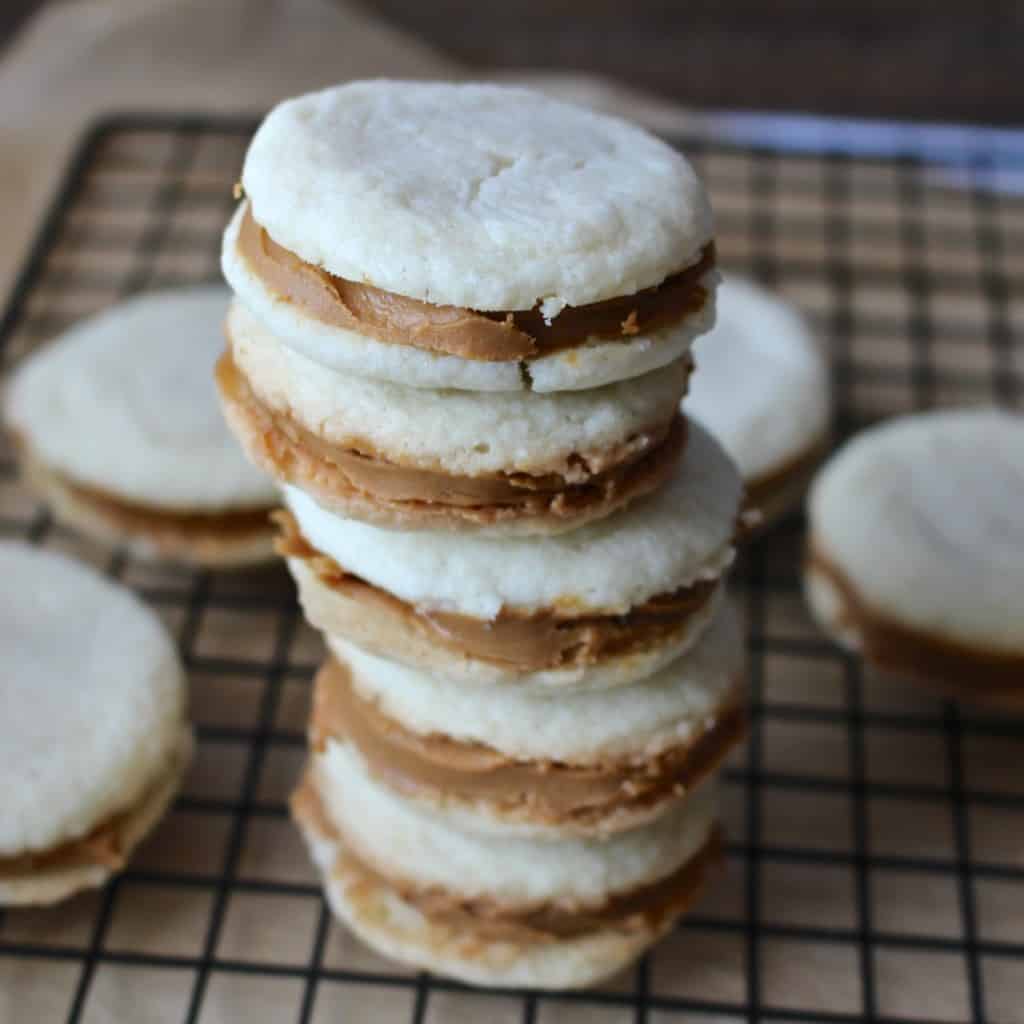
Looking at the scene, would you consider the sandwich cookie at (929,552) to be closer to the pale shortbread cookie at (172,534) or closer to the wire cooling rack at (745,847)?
the wire cooling rack at (745,847)

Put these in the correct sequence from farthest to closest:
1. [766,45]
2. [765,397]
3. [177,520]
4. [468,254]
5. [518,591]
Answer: [766,45], [765,397], [177,520], [518,591], [468,254]

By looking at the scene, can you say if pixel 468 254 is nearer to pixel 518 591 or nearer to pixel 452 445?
pixel 452 445

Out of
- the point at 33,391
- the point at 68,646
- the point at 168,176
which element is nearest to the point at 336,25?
the point at 168,176

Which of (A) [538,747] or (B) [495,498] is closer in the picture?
(B) [495,498]

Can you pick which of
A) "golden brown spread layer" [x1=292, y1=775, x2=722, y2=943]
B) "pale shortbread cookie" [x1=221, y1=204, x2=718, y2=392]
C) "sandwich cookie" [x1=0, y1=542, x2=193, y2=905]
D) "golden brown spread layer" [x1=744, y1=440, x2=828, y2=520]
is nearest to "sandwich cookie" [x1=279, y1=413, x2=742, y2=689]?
"pale shortbread cookie" [x1=221, y1=204, x2=718, y2=392]

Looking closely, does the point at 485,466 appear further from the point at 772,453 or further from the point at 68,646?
the point at 772,453

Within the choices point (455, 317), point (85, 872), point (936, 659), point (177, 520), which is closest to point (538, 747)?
point (455, 317)

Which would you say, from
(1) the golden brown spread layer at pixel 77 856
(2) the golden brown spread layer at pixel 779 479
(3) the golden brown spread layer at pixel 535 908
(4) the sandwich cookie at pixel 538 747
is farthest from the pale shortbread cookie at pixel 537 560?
(2) the golden brown spread layer at pixel 779 479
